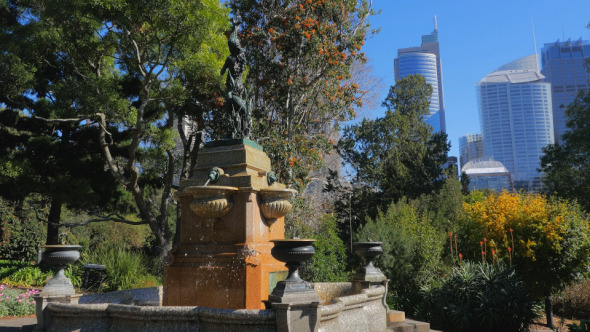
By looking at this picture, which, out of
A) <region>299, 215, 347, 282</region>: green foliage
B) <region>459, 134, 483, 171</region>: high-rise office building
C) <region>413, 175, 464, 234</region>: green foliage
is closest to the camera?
<region>299, 215, 347, 282</region>: green foliage

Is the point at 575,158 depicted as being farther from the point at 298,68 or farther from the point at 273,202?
the point at 273,202

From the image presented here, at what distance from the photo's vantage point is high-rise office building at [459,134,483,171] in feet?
378

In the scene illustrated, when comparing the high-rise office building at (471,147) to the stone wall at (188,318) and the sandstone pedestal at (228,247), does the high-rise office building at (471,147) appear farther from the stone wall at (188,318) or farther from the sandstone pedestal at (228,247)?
the stone wall at (188,318)

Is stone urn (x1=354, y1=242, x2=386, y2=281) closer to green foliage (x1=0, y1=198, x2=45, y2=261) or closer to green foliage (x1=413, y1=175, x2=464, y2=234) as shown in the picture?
green foliage (x1=0, y1=198, x2=45, y2=261)

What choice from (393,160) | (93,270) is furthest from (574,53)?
(93,270)

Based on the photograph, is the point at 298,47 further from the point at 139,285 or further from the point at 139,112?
the point at 139,285

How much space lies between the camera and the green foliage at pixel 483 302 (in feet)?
29.5

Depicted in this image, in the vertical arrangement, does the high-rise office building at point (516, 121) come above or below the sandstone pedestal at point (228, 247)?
above

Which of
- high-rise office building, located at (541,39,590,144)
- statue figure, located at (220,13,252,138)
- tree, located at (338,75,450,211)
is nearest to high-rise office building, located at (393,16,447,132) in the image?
high-rise office building, located at (541,39,590,144)

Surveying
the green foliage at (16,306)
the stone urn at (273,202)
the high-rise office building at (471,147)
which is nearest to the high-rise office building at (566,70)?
the high-rise office building at (471,147)

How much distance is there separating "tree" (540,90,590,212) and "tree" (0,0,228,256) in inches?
746

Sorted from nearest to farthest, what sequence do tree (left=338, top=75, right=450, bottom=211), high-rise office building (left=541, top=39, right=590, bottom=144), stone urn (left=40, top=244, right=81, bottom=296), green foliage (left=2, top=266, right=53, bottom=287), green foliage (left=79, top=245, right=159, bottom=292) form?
stone urn (left=40, top=244, right=81, bottom=296) → green foliage (left=79, top=245, right=159, bottom=292) → green foliage (left=2, top=266, right=53, bottom=287) → tree (left=338, top=75, right=450, bottom=211) → high-rise office building (left=541, top=39, right=590, bottom=144)

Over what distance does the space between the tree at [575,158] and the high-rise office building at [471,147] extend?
3440 inches

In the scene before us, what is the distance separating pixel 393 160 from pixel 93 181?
1736cm
